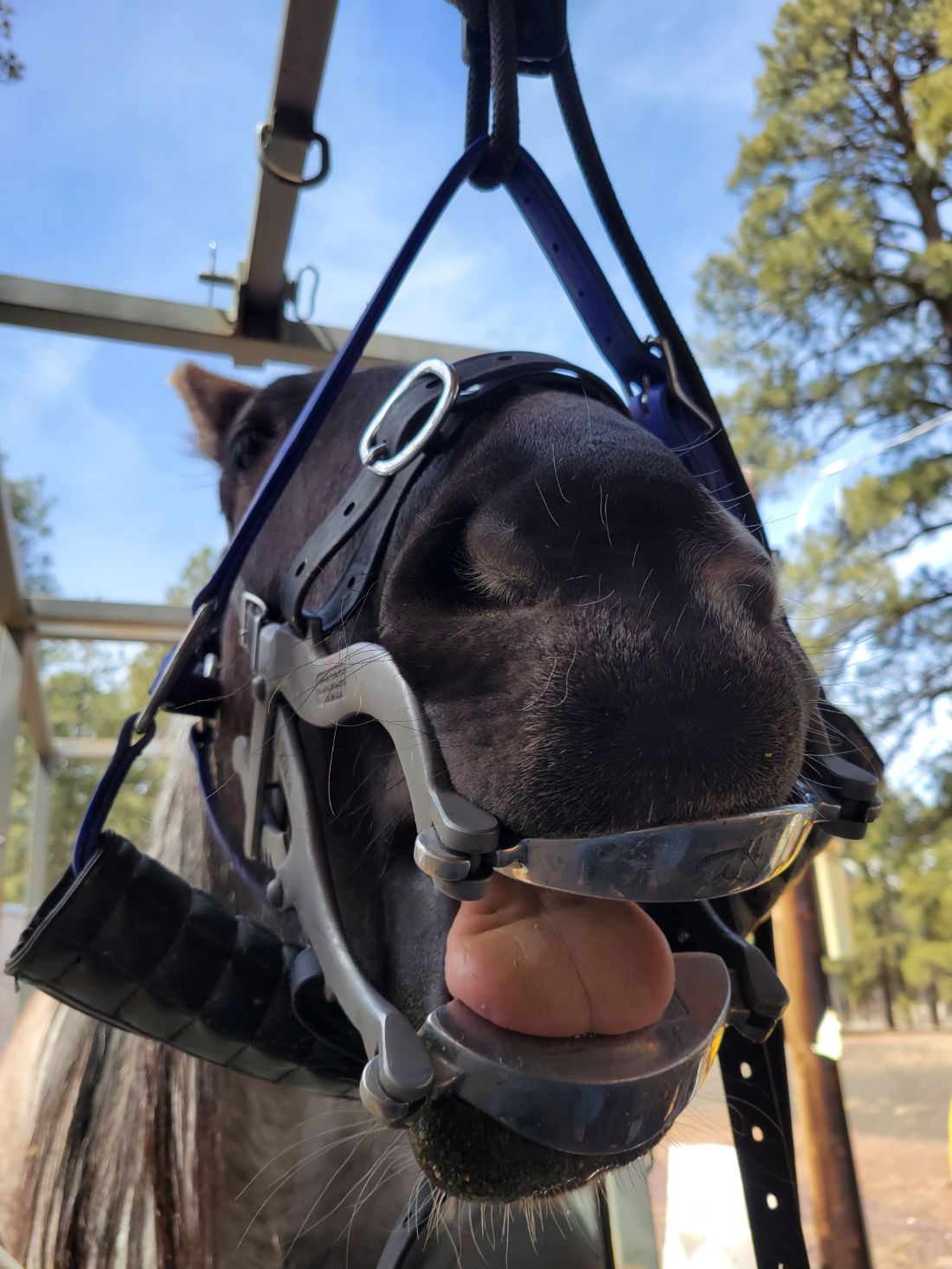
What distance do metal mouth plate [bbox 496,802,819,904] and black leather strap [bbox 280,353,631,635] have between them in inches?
14.3

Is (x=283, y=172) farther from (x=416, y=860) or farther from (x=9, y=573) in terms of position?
(x=9, y=573)

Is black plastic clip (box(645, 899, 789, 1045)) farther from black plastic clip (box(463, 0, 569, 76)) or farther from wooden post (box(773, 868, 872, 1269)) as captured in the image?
wooden post (box(773, 868, 872, 1269))

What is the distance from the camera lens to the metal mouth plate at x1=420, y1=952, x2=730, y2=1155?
0.68m

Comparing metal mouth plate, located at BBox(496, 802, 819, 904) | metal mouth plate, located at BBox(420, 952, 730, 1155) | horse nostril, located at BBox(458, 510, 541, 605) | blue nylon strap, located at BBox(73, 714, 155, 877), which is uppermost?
horse nostril, located at BBox(458, 510, 541, 605)

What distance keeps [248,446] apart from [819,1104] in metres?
4.20

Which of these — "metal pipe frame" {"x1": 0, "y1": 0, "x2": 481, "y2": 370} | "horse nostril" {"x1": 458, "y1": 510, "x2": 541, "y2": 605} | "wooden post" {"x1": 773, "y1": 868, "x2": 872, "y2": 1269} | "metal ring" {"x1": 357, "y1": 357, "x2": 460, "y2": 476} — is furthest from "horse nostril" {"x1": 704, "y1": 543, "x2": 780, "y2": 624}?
"wooden post" {"x1": 773, "y1": 868, "x2": 872, "y2": 1269}

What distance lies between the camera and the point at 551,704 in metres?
0.65

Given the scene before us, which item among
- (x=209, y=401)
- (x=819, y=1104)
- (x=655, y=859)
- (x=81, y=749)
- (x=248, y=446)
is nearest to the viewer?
(x=655, y=859)

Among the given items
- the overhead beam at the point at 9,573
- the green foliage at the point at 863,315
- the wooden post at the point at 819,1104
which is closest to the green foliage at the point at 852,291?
the green foliage at the point at 863,315

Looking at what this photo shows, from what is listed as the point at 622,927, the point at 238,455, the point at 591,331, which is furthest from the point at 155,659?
the point at 622,927

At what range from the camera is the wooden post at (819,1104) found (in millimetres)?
3857

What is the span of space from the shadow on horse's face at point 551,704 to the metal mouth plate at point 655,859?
13 millimetres

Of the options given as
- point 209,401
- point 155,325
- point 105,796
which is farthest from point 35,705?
point 105,796

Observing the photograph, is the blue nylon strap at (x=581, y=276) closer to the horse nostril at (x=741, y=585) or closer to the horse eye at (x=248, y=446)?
the horse nostril at (x=741, y=585)
